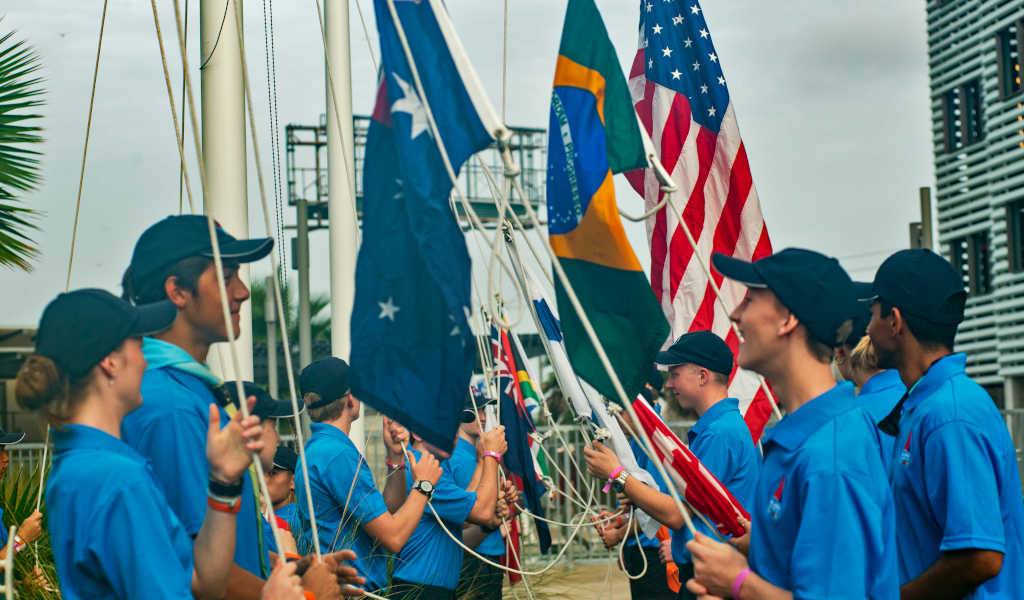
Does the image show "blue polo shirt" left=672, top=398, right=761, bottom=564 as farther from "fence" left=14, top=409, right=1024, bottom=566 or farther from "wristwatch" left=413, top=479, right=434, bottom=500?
"fence" left=14, top=409, right=1024, bottom=566

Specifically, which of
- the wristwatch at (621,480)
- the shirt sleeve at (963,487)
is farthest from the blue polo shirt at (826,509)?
Result: the wristwatch at (621,480)

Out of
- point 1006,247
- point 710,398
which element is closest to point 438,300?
point 710,398

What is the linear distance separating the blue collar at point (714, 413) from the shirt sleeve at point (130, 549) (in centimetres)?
354

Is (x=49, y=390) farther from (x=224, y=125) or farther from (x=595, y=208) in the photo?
(x=224, y=125)

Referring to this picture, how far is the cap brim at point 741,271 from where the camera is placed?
3.31m

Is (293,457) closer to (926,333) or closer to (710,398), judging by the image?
(710,398)

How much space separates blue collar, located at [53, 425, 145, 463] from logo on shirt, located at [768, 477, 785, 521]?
1744 millimetres

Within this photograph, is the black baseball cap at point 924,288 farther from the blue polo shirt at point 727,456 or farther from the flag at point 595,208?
the blue polo shirt at point 727,456

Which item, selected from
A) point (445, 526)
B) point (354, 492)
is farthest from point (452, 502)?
point (354, 492)

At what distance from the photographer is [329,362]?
5.59m

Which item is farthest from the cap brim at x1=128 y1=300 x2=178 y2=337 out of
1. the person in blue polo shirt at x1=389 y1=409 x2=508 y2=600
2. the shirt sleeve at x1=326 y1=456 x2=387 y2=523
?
the person in blue polo shirt at x1=389 y1=409 x2=508 y2=600

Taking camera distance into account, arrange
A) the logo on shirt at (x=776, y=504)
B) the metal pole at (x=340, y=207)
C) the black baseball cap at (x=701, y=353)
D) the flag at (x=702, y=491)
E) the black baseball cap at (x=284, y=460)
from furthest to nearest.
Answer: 1. the metal pole at (x=340, y=207)
2. the black baseball cap at (x=284, y=460)
3. the black baseball cap at (x=701, y=353)
4. the flag at (x=702, y=491)
5. the logo on shirt at (x=776, y=504)

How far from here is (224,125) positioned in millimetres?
7168

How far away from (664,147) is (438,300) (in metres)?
3.47
